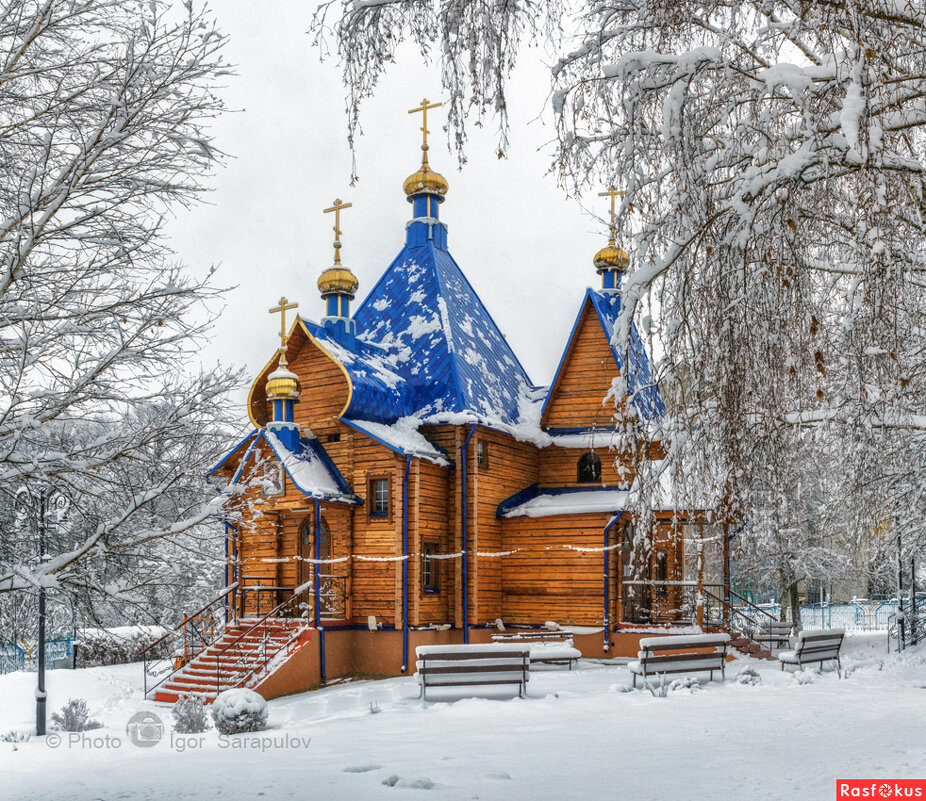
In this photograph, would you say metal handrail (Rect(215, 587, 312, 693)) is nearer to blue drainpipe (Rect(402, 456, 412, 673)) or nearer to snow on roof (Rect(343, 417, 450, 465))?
blue drainpipe (Rect(402, 456, 412, 673))

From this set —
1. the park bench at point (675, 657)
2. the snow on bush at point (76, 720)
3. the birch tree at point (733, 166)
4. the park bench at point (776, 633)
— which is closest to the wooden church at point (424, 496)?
the park bench at point (675, 657)

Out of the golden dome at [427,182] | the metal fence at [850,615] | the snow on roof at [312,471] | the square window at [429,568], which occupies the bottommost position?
the metal fence at [850,615]

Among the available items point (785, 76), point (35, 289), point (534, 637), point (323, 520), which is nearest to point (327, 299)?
point (323, 520)

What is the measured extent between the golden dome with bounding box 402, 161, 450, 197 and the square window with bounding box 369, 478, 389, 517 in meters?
8.59

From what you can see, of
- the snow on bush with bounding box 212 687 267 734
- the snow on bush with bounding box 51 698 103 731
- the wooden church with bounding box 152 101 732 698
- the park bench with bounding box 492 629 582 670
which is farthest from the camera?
the wooden church with bounding box 152 101 732 698

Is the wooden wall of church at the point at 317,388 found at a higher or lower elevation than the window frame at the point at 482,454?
higher

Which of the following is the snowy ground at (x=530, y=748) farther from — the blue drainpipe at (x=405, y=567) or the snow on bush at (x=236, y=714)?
the blue drainpipe at (x=405, y=567)

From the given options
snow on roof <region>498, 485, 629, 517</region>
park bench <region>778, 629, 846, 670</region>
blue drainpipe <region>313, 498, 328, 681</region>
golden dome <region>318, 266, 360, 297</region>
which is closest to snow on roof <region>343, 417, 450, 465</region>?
blue drainpipe <region>313, 498, 328, 681</region>

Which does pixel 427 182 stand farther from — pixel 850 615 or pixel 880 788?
pixel 850 615

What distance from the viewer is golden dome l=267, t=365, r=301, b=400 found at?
829 inches

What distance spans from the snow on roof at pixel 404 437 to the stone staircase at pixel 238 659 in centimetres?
415

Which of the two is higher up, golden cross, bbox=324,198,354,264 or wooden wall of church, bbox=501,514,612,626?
golden cross, bbox=324,198,354,264

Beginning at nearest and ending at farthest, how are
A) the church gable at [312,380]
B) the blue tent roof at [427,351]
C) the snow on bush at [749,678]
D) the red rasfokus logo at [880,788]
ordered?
the red rasfokus logo at [880,788] < the snow on bush at [749,678] < the church gable at [312,380] < the blue tent roof at [427,351]

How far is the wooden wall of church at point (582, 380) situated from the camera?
24234 millimetres
